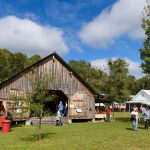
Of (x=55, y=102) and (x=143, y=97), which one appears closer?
(x=55, y=102)

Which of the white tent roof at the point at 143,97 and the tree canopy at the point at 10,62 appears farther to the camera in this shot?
the white tent roof at the point at 143,97

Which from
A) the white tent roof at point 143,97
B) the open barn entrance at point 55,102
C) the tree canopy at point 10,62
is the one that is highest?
the tree canopy at point 10,62

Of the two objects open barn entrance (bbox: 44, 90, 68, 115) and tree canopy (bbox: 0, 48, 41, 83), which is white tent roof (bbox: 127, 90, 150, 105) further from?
open barn entrance (bbox: 44, 90, 68, 115)

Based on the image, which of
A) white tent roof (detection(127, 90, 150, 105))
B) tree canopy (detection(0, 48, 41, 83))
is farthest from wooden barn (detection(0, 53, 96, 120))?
white tent roof (detection(127, 90, 150, 105))

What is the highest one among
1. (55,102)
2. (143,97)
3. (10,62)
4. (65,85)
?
(10,62)

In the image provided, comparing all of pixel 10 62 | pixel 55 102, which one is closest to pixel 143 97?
pixel 10 62

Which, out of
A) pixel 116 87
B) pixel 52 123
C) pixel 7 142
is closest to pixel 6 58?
pixel 116 87

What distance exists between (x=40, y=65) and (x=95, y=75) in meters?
58.8

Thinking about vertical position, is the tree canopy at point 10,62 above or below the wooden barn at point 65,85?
above

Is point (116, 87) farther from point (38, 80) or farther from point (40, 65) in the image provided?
point (38, 80)

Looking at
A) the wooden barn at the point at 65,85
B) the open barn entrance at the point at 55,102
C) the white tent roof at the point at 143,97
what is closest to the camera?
the wooden barn at the point at 65,85

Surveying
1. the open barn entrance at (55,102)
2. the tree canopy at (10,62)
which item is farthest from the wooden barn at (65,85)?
the tree canopy at (10,62)

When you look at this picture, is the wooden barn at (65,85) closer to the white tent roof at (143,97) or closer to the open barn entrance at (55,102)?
the open barn entrance at (55,102)

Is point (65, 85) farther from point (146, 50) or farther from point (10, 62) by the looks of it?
point (10, 62)
